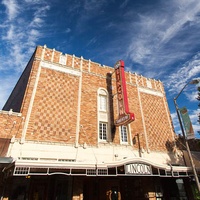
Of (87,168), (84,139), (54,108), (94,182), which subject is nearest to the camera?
(87,168)

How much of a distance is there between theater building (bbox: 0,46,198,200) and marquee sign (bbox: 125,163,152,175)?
6cm

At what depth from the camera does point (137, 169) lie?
1094 cm

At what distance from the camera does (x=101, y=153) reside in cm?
1314

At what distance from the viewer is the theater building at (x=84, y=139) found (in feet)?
33.5

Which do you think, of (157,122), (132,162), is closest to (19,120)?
(132,162)

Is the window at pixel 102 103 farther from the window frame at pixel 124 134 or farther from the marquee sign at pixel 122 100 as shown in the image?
the window frame at pixel 124 134

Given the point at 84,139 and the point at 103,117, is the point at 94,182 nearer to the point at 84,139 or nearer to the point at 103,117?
the point at 84,139

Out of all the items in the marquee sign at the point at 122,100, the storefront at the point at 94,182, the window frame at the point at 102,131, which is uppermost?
the marquee sign at the point at 122,100

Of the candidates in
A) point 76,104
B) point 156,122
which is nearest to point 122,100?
point 76,104

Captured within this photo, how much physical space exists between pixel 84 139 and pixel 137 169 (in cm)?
467

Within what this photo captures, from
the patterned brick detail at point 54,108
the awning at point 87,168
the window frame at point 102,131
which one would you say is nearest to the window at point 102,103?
the window frame at point 102,131

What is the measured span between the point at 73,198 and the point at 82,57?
506 inches

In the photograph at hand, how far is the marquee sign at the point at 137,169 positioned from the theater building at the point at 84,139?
0.21ft

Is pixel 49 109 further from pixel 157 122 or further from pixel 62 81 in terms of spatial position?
pixel 157 122
